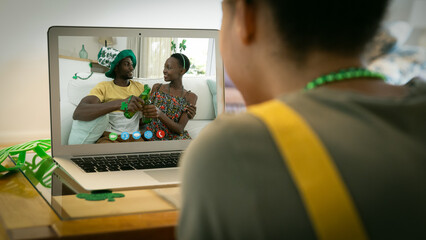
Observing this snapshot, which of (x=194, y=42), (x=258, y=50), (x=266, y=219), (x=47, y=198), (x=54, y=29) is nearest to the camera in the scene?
(x=266, y=219)

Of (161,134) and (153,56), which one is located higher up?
(153,56)

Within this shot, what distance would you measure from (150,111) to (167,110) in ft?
0.15

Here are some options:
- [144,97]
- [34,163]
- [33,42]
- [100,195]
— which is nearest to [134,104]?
[144,97]

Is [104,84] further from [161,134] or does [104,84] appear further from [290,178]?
[290,178]

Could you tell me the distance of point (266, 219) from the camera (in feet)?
0.97

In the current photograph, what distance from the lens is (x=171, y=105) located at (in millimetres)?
1092

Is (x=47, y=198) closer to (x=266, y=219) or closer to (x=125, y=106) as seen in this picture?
(x=125, y=106)

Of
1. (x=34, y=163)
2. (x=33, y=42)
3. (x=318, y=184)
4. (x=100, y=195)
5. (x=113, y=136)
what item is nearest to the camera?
(x=318, y=184)

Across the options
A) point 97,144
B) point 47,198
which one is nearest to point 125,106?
point 97,144

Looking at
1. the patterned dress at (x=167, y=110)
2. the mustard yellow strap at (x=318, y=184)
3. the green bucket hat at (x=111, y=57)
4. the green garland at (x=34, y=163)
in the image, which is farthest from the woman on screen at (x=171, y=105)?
the mustard yellow strap at (x=318, y=184)

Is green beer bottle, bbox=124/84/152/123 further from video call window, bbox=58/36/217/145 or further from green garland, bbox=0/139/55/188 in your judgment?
green garland, bbox=0/139/55/188

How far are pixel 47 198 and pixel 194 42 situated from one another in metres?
0.61

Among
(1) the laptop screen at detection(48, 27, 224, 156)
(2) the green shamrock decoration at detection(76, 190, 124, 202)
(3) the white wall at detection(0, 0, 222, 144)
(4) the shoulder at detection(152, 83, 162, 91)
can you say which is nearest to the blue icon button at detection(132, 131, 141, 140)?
(1) the laptop screen at detection(48, 27, 224, 156)

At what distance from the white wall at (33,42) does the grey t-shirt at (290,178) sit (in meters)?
1.42
